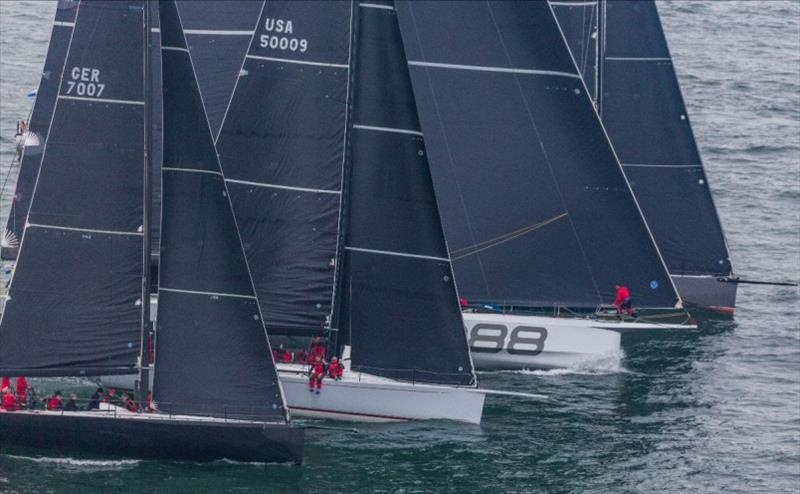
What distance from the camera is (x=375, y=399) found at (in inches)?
2137

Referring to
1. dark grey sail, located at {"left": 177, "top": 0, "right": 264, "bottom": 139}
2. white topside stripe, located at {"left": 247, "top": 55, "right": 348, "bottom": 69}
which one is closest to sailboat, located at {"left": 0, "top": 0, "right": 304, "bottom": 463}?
white topside stripe, located at {"left": 247, "top": 55, "right": 348, "bottom": 69}

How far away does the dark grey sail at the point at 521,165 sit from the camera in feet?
196

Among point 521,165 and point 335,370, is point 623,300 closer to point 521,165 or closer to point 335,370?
point 521,165

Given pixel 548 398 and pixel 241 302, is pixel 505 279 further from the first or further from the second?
pixel 241 302

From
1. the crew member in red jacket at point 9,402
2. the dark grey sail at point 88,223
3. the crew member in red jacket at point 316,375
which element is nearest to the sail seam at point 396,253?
the crew member in red jacket at point 316,375

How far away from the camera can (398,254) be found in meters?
53.1

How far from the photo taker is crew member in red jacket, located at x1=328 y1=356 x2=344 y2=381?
2135 inches

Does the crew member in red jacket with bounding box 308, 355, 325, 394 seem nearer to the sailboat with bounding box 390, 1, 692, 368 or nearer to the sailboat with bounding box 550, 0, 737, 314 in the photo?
the sailboat with bounding box 390, 1, 692, 368

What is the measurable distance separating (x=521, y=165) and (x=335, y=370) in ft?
36.6

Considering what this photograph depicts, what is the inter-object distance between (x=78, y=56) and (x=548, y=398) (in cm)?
2038

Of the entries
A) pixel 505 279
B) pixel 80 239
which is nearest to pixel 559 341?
pixel 505 279

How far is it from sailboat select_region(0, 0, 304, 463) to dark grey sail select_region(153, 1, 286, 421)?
3cm

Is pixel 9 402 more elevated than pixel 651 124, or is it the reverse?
pixel 651 124

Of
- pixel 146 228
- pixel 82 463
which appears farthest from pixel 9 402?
pixel 146 228
